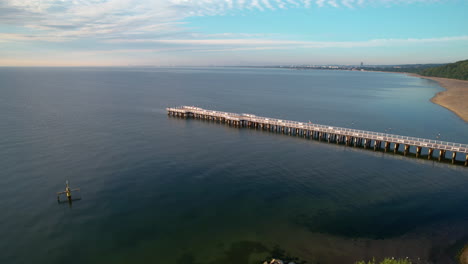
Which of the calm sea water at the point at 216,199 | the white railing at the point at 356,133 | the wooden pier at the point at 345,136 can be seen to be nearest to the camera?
the calm sea water at the point at 216,199

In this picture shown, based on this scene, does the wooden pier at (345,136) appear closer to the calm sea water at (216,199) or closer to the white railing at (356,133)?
the white railing at (356,133)

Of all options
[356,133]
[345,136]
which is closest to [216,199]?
[356,133]

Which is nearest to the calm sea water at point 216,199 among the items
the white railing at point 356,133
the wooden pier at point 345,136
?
the wooden pier at point 345,136

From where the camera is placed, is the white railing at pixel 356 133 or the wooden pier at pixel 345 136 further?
the wooden pier at pixel 345 136

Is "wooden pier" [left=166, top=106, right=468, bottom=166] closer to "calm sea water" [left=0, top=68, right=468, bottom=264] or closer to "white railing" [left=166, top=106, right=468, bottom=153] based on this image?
"white railing" [left=166, top=106, right=468, bottom=153]

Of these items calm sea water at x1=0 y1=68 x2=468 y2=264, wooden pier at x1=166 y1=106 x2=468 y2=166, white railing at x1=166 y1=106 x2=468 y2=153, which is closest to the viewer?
calm sea water at x1=0 y1=68 x2=468 y2=264

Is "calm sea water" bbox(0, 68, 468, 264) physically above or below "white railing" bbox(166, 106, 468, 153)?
below

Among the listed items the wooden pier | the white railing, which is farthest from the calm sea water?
the white railing

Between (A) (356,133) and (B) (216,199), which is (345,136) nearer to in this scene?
(A) (356,133)

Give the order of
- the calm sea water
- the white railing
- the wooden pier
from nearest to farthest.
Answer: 1. the calm sea water
2. the white railing
3. the wooden pier
